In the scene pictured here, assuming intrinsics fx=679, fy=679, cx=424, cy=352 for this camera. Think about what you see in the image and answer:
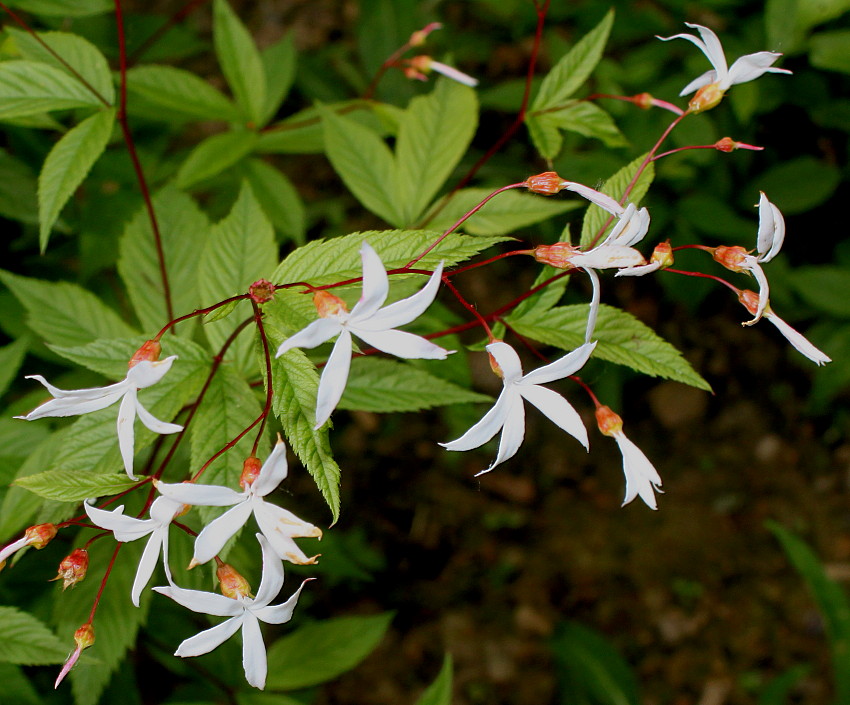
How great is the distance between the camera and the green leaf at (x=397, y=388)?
140cm

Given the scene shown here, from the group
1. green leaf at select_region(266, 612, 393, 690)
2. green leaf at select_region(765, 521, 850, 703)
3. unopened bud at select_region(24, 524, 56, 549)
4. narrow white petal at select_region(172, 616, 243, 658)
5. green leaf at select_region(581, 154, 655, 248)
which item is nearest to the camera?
narrow white petal at select_region(172, 616, 243, 658)

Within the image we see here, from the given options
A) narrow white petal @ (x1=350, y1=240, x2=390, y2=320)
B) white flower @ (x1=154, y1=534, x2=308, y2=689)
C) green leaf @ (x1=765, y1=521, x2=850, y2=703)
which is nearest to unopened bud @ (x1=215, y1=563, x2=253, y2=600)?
white flower @ (x1=154, y1=534, x2=308, y2=689)

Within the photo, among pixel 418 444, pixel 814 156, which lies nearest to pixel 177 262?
pixel 418 444

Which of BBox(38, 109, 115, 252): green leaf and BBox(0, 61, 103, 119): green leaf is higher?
BBox(0, 61, 103, 119): green leaf

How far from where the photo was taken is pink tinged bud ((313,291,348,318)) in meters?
0.93

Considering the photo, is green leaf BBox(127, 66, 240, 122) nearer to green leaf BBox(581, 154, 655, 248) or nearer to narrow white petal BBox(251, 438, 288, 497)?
green leaf BBox(581, 154, 655, 248)

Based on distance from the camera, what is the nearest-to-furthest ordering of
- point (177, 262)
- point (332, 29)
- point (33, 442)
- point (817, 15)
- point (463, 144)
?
1. point (33, 442)
2. point (177, 262)
3. point (463, 144)
4. point (817, 15)
5. point (332, 29)

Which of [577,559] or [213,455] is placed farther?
[577,559]

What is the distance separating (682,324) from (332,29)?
2215mm

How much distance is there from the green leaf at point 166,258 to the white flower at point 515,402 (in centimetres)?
87

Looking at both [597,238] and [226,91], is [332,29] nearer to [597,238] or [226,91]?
[226,91]

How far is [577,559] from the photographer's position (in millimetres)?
2891

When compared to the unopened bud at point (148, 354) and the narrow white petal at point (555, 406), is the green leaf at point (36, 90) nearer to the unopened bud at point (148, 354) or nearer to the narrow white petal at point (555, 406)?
the unopened bud at point (148, 354)

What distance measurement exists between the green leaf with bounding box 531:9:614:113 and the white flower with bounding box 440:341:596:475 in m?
0.89
